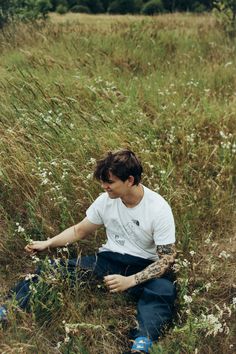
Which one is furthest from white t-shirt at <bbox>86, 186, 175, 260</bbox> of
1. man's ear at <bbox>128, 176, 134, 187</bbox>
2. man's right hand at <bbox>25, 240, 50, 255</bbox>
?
man's right hand at <bbox>25, 240, 50, 255</bbox>

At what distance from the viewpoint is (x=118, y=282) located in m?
2.82

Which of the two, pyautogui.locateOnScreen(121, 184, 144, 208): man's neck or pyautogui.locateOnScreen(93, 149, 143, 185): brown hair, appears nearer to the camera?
pyautogui.locateOnScreen(93, 149, 143, 185): brown hair

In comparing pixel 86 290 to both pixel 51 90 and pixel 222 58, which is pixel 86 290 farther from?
pixel 222 58

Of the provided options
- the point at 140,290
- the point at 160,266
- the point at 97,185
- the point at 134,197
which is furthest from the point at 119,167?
A: the point at 97,185

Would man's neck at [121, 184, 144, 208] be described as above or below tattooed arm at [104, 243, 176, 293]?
above

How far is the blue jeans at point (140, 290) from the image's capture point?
2.72 metres

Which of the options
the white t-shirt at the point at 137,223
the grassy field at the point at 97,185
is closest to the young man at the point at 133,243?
the white t-shirt at the point at 137,223

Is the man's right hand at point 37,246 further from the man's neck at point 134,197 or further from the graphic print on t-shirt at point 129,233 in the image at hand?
the man's neck at point 134,197

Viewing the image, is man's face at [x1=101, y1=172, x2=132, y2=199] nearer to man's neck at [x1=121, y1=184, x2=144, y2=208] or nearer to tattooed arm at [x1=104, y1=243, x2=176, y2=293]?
man's neck at [x1=121, y1=184, x2=144, y2=208]

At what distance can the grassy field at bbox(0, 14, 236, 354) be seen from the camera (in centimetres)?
280

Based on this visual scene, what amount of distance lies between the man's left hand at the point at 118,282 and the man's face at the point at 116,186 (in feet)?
1.56

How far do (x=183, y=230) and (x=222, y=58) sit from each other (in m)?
3.65

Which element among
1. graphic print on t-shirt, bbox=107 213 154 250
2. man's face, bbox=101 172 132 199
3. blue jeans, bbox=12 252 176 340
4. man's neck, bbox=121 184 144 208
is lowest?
blue jeans, bbox=12 252 176 340

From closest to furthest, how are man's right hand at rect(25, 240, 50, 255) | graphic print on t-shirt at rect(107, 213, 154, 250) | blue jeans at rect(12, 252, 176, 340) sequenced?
blue jeans at rect(12, 252, 176, 340) → graphic print on t-shirt at rect(107, 213, 154, 250) → man's right hand at rect(25, 240, 50, 255)
